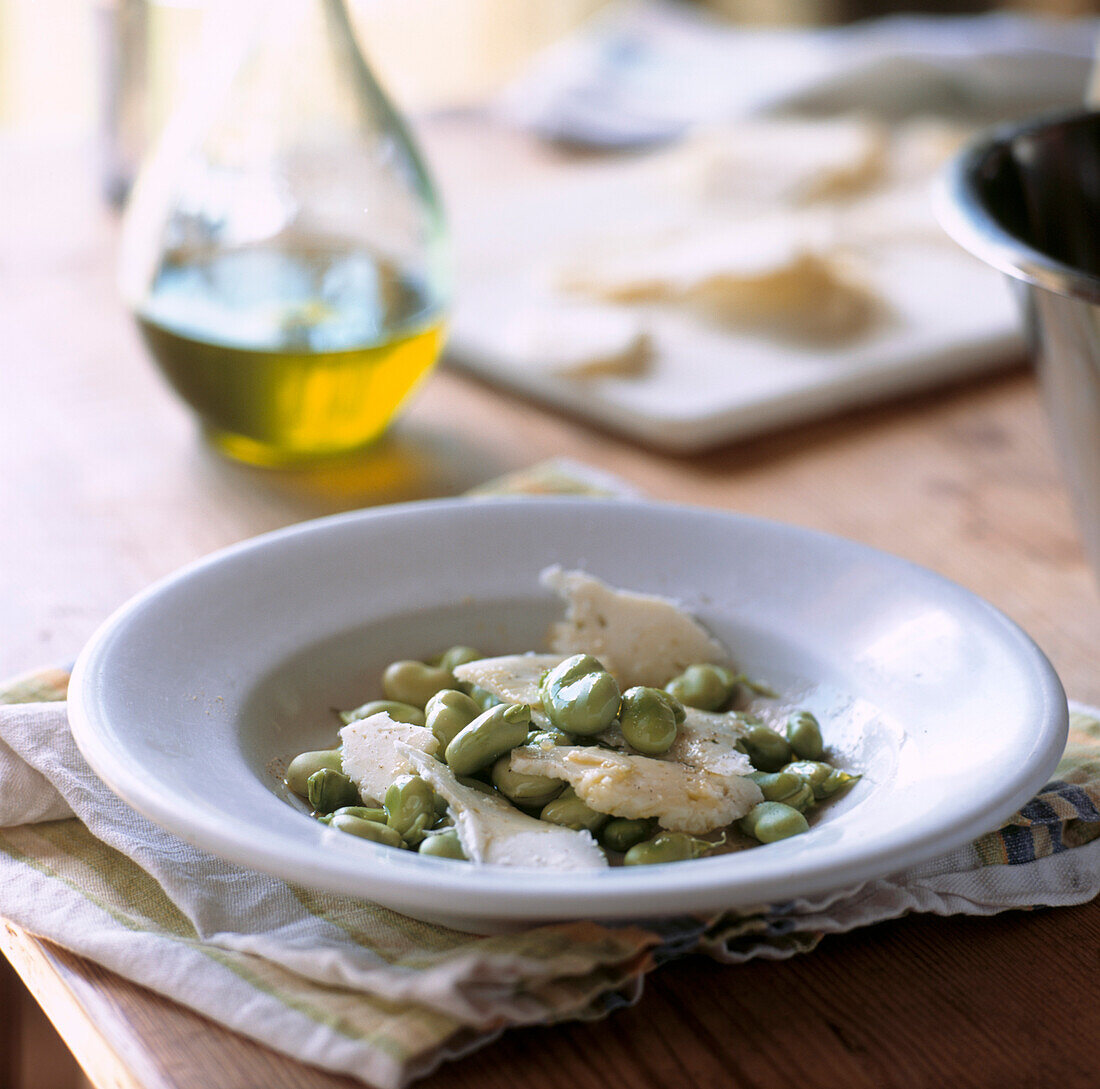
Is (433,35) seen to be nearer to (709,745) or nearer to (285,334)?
(285,334)

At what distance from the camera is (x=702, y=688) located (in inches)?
30.9

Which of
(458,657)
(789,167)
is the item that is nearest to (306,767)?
(458,657)

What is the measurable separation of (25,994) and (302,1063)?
66cm

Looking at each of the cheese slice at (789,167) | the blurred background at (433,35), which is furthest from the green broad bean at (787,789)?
the blurred background at (433,35)

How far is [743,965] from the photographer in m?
0.66

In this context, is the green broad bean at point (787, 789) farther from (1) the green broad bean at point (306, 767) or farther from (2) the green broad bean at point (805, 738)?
(1) the green broad bean at point (306, 767)

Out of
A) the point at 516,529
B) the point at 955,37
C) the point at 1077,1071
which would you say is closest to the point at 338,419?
the point at 516,529

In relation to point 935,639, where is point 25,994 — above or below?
below

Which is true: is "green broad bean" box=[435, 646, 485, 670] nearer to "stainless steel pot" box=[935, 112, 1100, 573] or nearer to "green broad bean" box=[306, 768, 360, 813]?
"green broad bean" box=[306, 768, 360, 813]

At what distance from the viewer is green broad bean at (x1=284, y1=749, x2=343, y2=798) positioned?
2.32ft

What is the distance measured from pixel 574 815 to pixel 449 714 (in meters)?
0.10

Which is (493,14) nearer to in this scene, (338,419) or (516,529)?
(338,419)

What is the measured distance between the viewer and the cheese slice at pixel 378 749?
2.22 ft

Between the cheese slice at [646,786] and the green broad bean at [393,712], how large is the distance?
9cm
